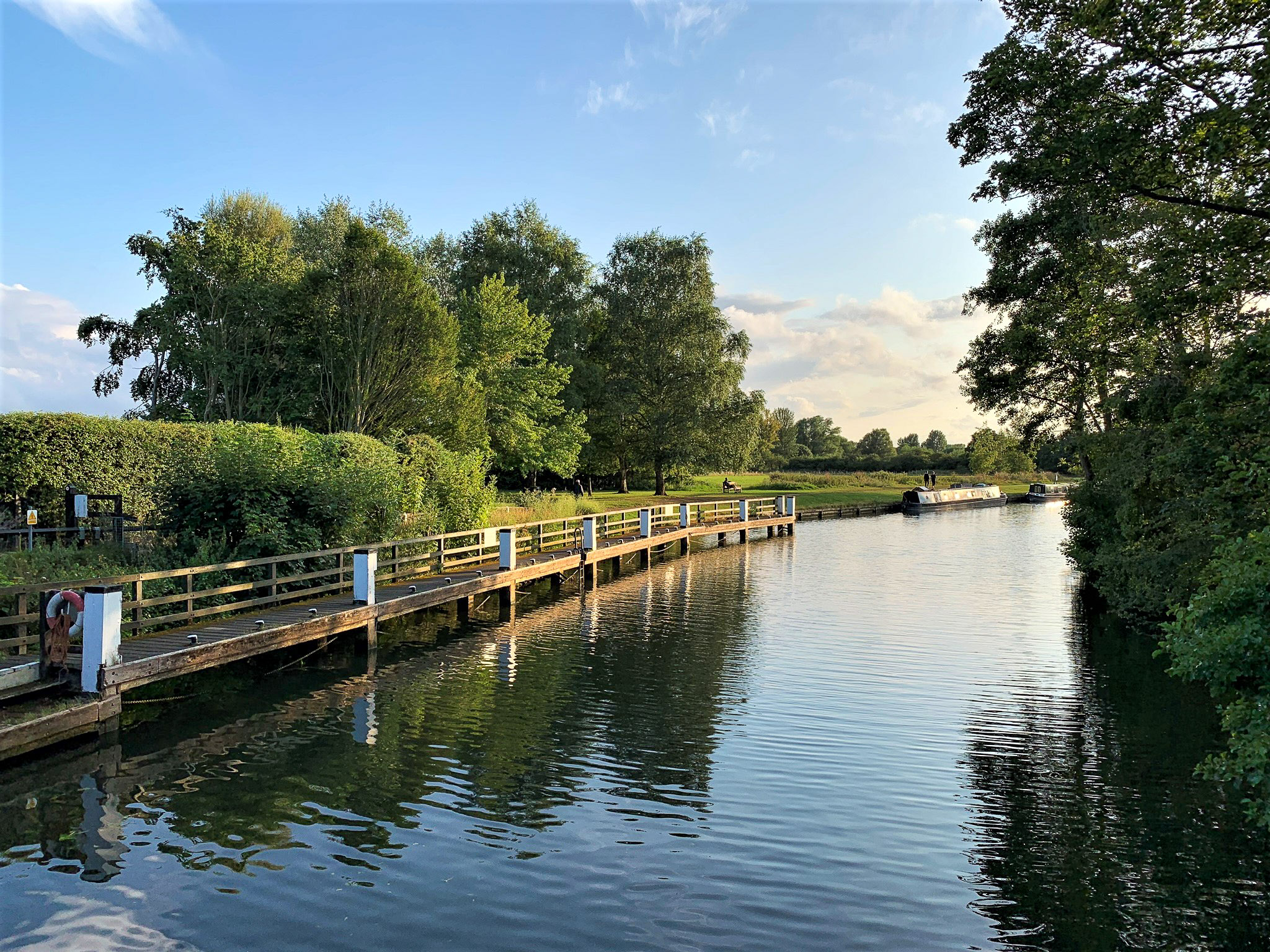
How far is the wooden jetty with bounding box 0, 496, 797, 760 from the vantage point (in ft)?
31.7

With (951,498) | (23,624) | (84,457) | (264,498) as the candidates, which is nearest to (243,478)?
(264,498)

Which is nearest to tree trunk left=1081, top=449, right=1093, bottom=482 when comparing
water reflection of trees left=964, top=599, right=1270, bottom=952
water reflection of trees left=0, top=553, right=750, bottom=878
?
water reflection of trees left=964, top=599, right=1270, bottom=952

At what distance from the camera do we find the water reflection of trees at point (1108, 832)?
239 inches

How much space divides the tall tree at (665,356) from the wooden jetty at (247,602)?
79.7ft

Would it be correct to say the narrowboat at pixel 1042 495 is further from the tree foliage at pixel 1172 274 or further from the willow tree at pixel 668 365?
the tree foliage at pixel 1172 274

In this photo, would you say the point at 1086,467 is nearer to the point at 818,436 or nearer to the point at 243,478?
the point at 243,478

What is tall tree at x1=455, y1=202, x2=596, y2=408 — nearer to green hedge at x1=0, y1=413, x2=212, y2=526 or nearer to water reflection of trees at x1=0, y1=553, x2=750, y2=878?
green hedge at x1=0, y1=413, x2=212, y2=526

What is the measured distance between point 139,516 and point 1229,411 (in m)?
21.1

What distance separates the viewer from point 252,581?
48.4 feet

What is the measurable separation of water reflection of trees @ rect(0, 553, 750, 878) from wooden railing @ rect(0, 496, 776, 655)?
1916 millimetres

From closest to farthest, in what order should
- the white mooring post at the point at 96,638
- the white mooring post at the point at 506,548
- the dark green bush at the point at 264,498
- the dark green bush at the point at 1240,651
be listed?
the dark green bush at the point at 1240,651, the white mooring post at the point at 96,638, the dark green bush at the point at 264,498, the white mooring post at the point at 506,548

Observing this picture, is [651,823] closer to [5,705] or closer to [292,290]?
[5,705]

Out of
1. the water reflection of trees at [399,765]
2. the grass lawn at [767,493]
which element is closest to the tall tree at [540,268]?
the grass lawn at [767,493]

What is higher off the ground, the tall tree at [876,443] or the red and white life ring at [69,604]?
the tall tree at [876,443]
